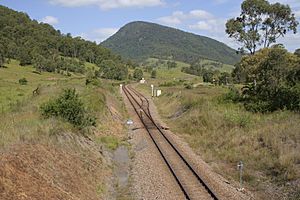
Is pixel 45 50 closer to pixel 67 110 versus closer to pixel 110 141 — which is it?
pixel 110 141

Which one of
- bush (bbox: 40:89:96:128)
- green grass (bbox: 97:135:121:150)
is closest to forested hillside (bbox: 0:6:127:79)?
green grass (bbox: 97:135:121:150)

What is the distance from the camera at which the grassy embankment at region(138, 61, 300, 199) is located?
1634 cm

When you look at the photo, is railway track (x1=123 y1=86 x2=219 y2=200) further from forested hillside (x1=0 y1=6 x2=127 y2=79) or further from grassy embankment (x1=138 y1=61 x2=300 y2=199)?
forested hillside (x1=0 y1=6 x2=127 y2=79)

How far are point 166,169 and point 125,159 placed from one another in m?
3.45

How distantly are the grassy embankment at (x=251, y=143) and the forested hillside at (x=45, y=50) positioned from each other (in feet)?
351

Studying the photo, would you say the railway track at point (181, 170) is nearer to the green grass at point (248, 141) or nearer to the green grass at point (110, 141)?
the green grass at point (248, 141)

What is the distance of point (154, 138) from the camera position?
26.8 metres

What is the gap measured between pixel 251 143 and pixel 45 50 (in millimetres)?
148446

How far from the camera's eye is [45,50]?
161m

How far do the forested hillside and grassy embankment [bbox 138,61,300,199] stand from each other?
106906 mm

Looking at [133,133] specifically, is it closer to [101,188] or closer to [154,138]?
[154,138]

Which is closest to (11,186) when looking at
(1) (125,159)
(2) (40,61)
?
(1) (125,159)

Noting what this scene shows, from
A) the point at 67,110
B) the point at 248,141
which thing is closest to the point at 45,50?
the point at 67,110

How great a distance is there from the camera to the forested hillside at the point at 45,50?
135 meters
